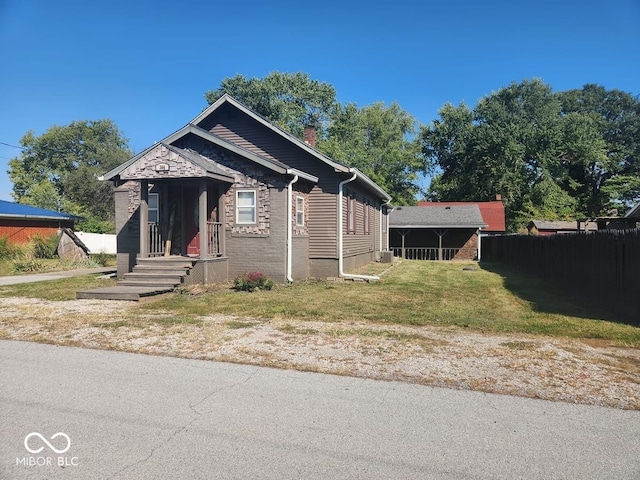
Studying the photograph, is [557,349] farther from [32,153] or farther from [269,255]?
[32,153]

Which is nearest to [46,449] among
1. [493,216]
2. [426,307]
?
[426,307]

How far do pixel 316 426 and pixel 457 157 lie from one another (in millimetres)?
48315

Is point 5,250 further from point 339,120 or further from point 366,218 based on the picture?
point 339,120

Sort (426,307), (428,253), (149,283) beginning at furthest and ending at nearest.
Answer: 1. (428,253)
2. (149,283)
3. (426,307)

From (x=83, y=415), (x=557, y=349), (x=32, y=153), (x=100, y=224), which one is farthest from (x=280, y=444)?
(x=32, y=153)

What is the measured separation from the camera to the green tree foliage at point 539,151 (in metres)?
43.2

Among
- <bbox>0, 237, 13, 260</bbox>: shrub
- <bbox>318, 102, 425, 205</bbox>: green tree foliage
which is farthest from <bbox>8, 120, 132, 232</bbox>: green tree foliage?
<bbox>0, 237, 13, 260</bbox>: shrub

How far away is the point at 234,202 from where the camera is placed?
13.9 meters

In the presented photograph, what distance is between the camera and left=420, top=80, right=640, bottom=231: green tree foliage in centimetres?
4322

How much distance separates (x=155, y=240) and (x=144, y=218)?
1.00 m

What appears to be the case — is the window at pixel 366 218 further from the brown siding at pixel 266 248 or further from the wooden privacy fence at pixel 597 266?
the brown siding at pixel 266 248

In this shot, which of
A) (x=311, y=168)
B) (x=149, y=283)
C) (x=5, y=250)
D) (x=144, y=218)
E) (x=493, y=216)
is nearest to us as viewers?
(x=149, y=283)

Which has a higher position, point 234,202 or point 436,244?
point 234,202

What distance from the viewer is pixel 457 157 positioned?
1916 inches
